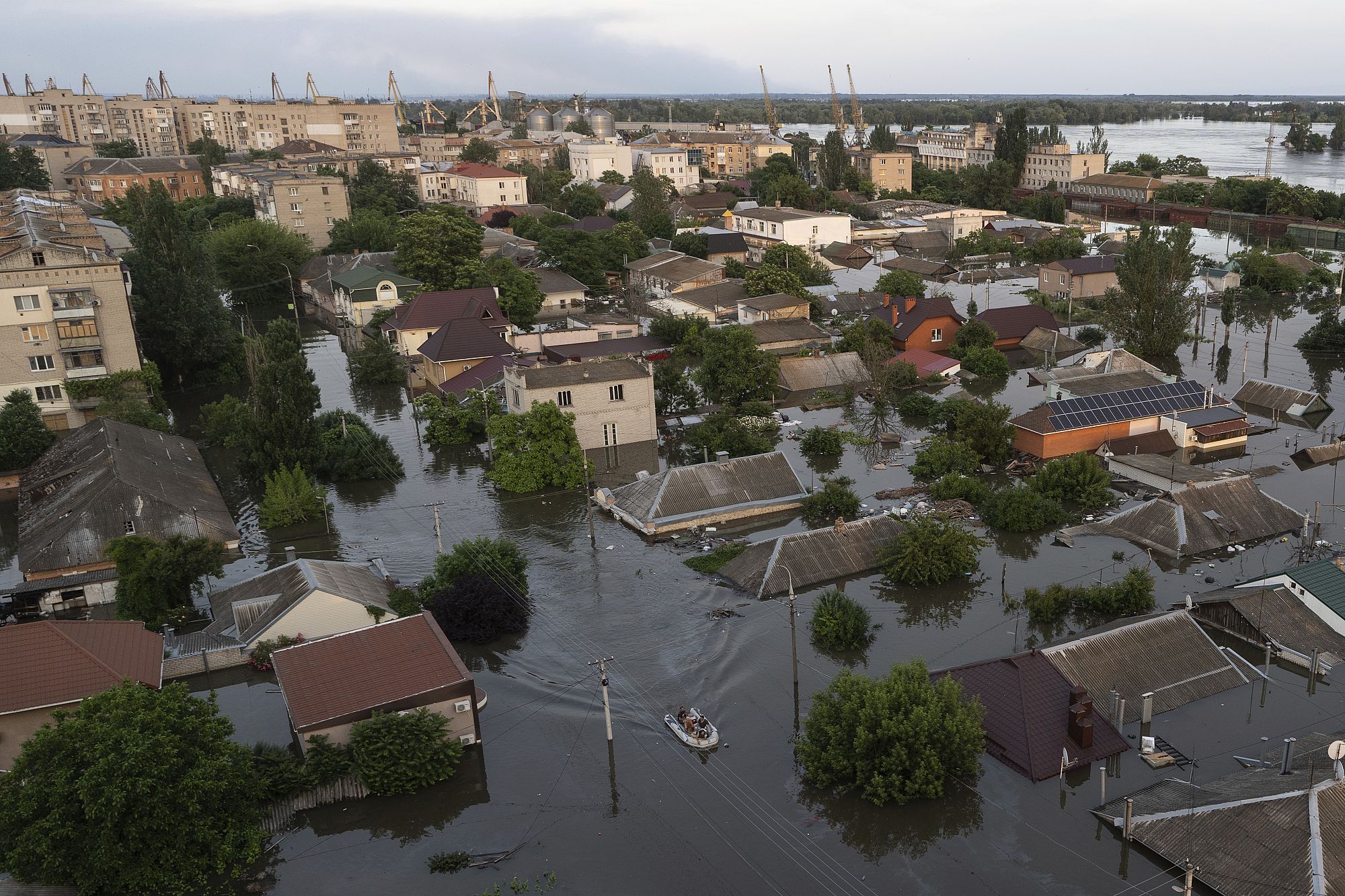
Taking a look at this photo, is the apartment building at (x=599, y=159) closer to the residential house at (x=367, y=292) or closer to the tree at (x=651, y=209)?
the tree at (x=651, y=209)

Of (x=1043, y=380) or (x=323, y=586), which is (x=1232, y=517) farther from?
(x=323, y=586)

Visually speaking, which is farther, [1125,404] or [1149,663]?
[1125,404]

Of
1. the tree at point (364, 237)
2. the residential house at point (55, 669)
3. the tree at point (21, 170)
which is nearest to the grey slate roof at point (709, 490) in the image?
the residential house at point (55, 669)

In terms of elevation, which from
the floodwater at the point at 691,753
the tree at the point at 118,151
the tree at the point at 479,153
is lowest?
the floodwater at the point at 691,753

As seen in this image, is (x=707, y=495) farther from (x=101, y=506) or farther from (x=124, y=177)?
(x=124, y=177)

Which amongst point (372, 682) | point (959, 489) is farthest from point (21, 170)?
point (959, 489)

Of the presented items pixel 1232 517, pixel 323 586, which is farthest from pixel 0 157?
pixel 1232 517
